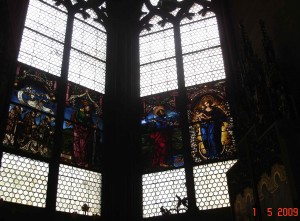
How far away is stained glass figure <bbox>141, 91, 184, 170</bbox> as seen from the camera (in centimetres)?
868

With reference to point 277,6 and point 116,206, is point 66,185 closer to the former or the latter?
point 116,206

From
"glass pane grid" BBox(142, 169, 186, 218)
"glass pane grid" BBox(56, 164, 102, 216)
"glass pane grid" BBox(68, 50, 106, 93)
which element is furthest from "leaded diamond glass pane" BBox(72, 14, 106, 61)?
"glass pane grid" BBox(142, 169, 186, 218)

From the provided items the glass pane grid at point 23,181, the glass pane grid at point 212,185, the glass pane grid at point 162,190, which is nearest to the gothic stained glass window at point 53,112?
the glass pane grid at point 23,181

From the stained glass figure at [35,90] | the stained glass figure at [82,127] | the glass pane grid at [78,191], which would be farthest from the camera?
the stained glass figure at [82,127]

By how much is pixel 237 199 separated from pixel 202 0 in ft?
19.1

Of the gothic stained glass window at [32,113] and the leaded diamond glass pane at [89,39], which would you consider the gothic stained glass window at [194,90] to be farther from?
the gothic stained glass window at [32,113]

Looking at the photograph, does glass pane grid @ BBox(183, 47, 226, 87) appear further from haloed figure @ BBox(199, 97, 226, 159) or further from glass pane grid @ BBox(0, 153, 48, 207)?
glass pane grid @ BBox(0, 153, 48, 207)

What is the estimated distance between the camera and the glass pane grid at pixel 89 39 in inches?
393

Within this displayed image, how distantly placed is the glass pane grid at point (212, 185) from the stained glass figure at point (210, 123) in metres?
0.18

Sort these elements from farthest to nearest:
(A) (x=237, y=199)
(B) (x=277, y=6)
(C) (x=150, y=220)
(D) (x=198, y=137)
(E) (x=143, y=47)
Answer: (E) (x=143, y=47), (D) (x=198, y=137), (C) (x=150, y=220), (B) (x=277, y=6), (A) (x=237, y=199)

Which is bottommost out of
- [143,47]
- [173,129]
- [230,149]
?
[230,149]

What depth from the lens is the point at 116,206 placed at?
8117 millimetres

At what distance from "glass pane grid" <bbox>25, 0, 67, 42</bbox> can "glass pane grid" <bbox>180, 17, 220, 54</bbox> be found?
278 centimetres

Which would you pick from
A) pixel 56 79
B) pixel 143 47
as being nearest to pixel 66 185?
pixel 56 79
